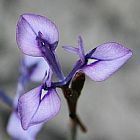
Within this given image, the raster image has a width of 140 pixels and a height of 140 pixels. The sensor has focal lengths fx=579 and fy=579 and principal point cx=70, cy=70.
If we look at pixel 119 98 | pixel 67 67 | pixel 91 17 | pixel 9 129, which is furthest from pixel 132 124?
pixel 9 129

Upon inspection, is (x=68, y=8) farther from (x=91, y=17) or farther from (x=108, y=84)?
(x=108, y=84)

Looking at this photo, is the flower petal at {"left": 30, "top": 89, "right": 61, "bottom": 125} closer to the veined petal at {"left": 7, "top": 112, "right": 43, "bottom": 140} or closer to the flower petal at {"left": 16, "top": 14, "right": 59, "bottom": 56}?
the flower petal at {"left": 16, "top": 14, "right": 59, "bottom": 56}

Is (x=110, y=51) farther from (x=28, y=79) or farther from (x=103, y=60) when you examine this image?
(x=28, y=79)

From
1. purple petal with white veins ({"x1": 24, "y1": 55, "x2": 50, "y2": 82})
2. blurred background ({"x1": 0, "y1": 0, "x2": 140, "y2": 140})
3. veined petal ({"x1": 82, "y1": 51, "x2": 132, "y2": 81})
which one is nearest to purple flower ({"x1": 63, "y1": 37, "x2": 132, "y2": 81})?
veined petal ({"x1": 82, "y1": 51, "x2": 132, "y2": 81})

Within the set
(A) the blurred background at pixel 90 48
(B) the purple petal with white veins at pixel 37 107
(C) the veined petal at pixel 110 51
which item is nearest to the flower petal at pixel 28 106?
(B) the purple petal with white veins at pixel 37 107

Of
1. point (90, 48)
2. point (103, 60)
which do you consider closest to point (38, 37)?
point (103, 60)

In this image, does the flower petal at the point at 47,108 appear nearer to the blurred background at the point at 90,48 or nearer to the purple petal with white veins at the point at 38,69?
the purple petal with white veins at the point at 38,69
